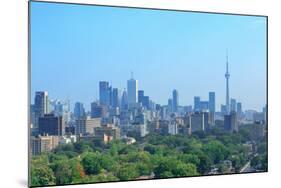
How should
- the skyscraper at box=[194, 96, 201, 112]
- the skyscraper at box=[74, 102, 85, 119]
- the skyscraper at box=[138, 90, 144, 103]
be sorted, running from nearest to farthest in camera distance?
the skyscraper at box=[74, 102, 85, 119] → the skyscraper at box=[138, 90, 144, 103] → the skyscraper at box=[194, 96, 201, 112]

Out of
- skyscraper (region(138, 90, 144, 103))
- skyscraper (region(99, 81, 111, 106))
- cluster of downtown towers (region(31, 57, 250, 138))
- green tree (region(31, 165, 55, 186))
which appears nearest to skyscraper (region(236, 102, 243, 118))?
cluster of downtown towers (region(31, 57, 250, 138))

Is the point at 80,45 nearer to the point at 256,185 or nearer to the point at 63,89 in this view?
the point at 63,89

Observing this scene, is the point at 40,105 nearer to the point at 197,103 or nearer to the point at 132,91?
the point at 132,91

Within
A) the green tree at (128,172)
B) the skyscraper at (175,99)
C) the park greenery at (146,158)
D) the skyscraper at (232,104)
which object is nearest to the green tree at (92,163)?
the park greenery at (146,158)

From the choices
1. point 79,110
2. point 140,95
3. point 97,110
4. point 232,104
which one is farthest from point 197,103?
point 79,110

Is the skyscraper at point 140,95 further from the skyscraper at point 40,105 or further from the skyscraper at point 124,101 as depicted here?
the skyscraper at point 40,105

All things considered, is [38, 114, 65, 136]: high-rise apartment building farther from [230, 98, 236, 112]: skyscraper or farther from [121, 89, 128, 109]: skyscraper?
[230, 98, 236, 112]: skyscraper
